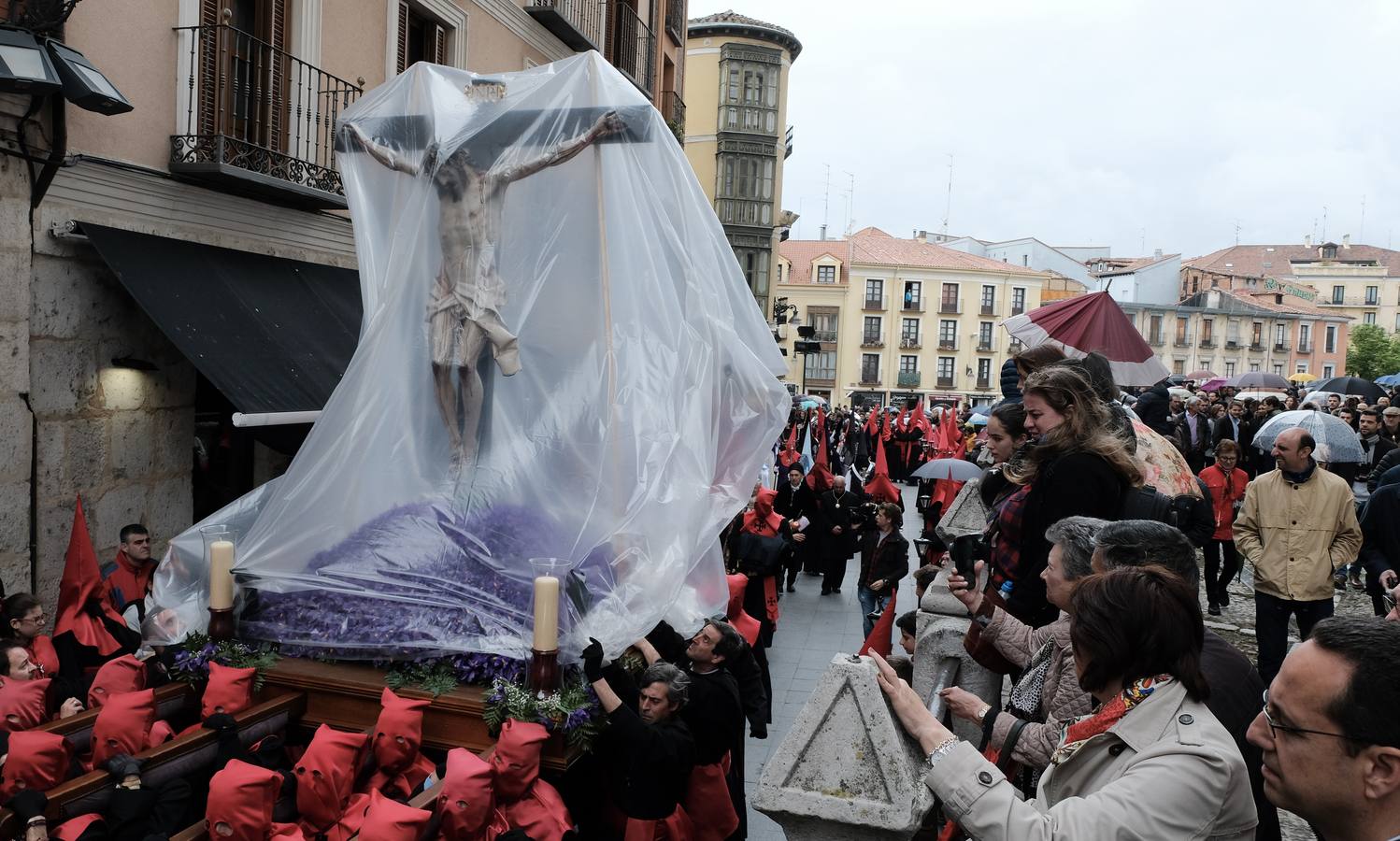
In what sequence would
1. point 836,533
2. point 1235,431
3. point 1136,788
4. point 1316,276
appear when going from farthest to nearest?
point 1316,276 < point 1235,431 < point 836,533 < point 1136,788

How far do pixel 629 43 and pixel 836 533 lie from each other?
969cm

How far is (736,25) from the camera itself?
3812cm

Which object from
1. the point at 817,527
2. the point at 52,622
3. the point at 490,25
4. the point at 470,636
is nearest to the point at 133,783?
the point at 470,636

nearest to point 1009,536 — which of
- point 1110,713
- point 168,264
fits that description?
point 1110,713

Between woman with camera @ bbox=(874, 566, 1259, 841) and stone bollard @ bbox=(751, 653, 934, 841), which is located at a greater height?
woman with camera @ bbox=(874, 566, 1259, 841)

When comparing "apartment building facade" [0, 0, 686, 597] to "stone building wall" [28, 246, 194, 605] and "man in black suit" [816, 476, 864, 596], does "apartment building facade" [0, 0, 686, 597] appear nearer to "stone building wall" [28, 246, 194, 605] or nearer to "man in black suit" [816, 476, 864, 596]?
"stone building wall" [28, 246, 194, 605]

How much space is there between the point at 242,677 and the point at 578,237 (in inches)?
103

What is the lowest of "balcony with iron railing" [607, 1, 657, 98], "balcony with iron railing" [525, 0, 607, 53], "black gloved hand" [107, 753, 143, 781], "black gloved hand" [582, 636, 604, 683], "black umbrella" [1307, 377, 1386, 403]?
"black gloved hand" [107, 753, 143, 781]

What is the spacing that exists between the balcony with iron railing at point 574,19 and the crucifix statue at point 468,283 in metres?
8.00

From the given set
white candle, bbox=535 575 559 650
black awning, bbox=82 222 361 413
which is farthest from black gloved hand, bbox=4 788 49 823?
black awning, bbox=82 222 361 413

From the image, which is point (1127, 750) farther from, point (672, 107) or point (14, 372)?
point (672, 107)

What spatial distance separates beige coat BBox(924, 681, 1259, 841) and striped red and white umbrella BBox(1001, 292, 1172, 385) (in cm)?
616

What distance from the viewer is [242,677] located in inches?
163

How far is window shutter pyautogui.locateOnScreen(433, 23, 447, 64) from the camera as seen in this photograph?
11227mm
